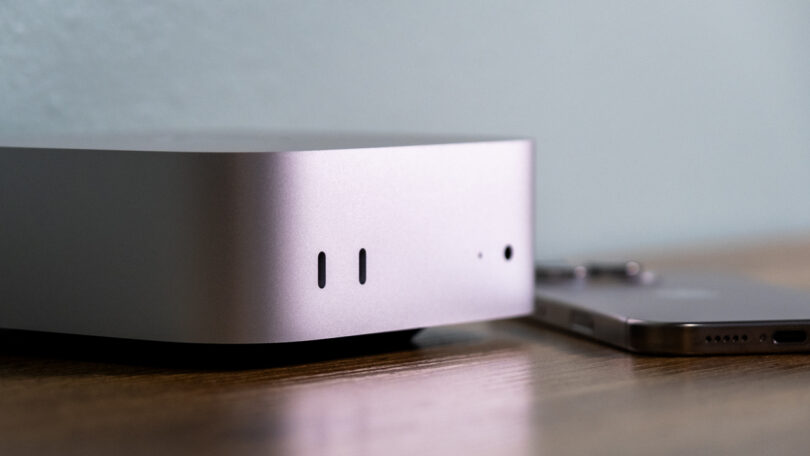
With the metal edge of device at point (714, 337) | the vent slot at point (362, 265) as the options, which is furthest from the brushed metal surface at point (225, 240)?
the metal edge of device at point (714, 337)

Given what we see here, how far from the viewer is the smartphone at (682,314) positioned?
79 centimetres

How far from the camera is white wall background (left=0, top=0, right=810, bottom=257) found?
958 mm

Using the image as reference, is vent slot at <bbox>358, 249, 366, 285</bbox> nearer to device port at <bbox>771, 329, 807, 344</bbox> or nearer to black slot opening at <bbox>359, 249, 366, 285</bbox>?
black slot opening at <bbox>359, 249, 366, 285</bbox>

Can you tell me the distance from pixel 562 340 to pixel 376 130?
0.35 meters

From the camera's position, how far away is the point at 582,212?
4.22ft

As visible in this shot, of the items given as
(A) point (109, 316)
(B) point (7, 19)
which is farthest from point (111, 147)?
(B) point (7, 19)

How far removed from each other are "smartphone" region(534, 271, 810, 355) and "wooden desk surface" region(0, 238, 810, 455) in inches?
0.5

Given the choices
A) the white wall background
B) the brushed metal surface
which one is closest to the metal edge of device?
the brushed metal surface

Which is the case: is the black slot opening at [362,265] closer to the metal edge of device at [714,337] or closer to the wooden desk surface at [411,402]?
the wooden desk surface at [411,402]

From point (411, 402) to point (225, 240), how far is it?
0.46 ft

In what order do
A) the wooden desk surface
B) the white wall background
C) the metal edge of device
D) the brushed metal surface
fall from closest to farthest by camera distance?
the wooden desk surface → the brushed metal surface → the metal edge of device → the white wall background

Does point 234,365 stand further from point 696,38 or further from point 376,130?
point 696,38

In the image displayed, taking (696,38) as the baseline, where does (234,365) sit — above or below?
below

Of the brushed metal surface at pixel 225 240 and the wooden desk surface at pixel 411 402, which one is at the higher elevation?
the brushed metal surface at pixel 225 240
